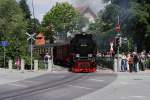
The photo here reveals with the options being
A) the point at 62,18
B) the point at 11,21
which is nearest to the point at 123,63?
the point at 11,21

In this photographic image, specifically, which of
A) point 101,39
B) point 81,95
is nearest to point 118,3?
point 101,39

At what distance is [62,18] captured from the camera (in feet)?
332

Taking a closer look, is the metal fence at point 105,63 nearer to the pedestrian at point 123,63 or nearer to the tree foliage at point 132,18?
the tree foliage at point 132,18

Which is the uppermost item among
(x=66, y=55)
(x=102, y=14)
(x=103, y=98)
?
(x=102, y=14)

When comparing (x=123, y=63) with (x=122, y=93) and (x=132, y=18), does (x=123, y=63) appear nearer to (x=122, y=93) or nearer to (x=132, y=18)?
(x=132, y=18)

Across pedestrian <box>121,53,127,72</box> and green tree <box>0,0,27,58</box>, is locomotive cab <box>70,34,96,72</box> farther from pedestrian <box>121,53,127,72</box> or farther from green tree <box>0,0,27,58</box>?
green tree <box>0,0,27,58</box>

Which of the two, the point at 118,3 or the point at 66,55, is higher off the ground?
the point at 118,3

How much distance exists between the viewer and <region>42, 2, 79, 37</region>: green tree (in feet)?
312

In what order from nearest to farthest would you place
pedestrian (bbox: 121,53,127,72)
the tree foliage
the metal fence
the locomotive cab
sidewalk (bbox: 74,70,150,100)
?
sidewalk (bbox: 74,70,150,100), pedestrian (bbox: 121,53,127,72), the locomotive cab, the tree foliage, the metal fence

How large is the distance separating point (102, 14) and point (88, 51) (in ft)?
30.2

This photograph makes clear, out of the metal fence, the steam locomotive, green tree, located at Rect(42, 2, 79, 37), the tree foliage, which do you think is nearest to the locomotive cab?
the steam locomotive

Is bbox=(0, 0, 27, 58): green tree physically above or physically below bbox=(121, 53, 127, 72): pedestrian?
above

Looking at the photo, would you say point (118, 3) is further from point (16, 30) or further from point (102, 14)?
point (16, 30)

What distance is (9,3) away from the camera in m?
81.0
